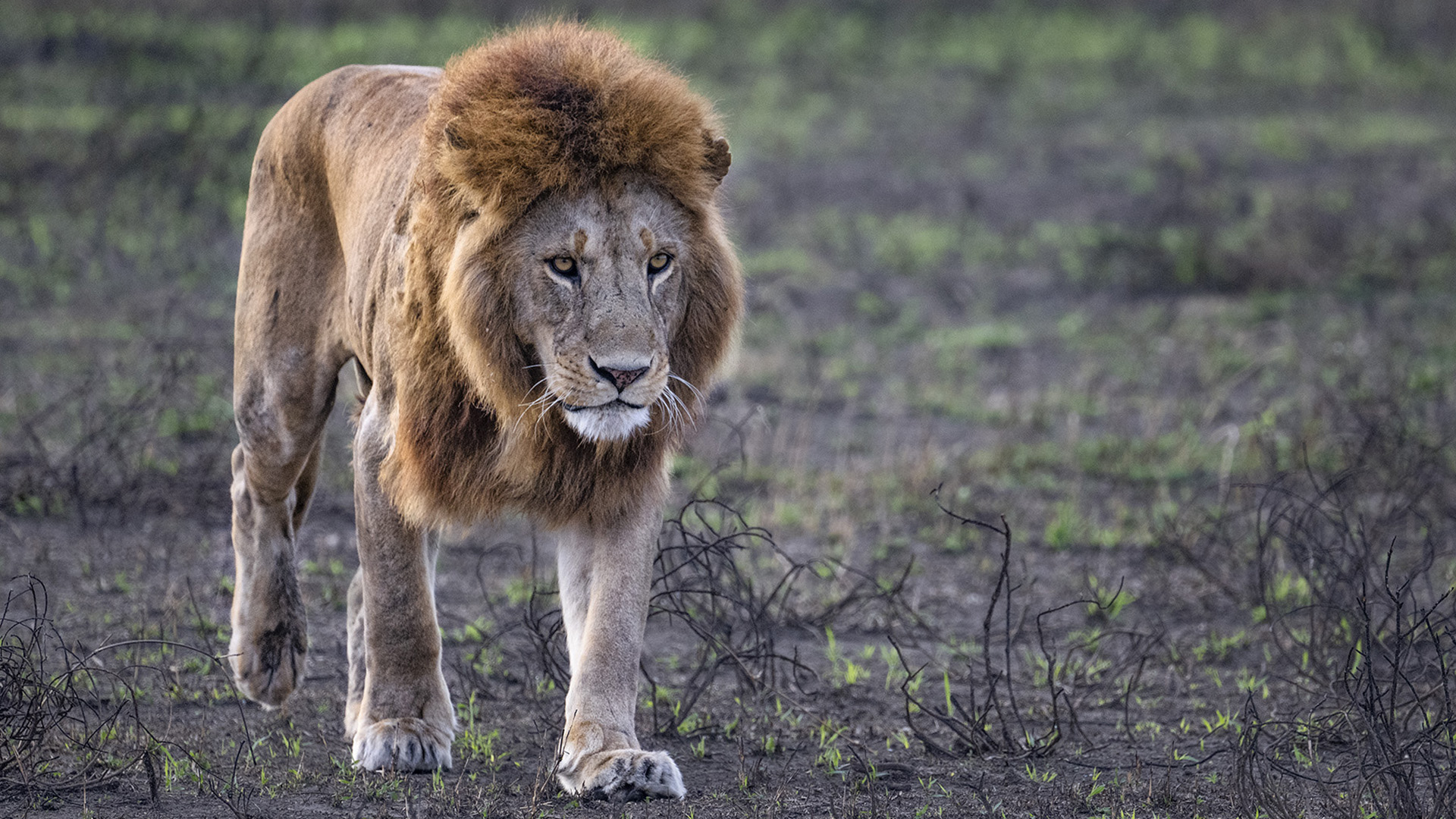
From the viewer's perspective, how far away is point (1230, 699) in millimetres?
4637

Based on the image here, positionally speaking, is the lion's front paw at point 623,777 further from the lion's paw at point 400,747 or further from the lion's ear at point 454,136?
the lion's ear at point 454,136

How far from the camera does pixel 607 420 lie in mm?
3488

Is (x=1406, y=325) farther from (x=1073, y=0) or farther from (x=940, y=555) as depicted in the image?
(x=1073, y=0)

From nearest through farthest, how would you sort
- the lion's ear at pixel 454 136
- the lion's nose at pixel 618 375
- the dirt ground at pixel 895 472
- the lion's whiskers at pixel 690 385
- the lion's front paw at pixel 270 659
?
the lion's nose at pixel 618 375, the lion's ear at pixel 454 136, the lion's whiskers at pixel 690 385, the dirt ground at pixel 895 472, the lion's front paw at pixel 270 659

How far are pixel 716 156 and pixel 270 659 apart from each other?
1863 millimetres

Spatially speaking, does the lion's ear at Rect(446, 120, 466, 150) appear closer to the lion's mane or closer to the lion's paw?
the lion's mane

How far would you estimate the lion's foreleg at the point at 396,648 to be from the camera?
3.70 m

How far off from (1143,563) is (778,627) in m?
1.53

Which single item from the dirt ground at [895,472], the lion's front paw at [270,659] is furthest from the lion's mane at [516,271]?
the lion's front paw at [270,659]

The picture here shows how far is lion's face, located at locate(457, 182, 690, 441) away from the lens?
3.44 m

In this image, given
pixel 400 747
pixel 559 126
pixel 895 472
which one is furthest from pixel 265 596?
pixel 895 472

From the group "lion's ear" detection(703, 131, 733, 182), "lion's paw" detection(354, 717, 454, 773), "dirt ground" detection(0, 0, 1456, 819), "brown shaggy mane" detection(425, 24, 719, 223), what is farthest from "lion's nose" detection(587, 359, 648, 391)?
"lion's paw" detection(354, 717, 454, 773)

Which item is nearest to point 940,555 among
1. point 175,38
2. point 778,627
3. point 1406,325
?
point 778,627

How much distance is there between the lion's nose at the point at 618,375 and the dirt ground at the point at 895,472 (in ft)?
2.38
